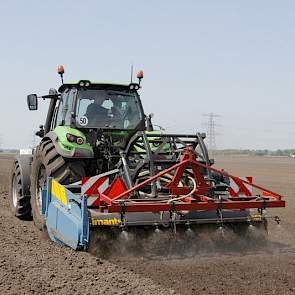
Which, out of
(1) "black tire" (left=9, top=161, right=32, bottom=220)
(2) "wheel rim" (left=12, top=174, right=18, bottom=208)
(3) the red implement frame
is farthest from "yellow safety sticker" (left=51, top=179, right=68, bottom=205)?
(2) "wheel rim" (left=12, top=174, right=18, bottom=208)

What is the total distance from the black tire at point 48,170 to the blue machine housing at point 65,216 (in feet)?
0.79

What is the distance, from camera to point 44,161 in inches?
249

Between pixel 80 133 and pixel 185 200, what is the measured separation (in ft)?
5.99

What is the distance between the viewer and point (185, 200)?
5.33m

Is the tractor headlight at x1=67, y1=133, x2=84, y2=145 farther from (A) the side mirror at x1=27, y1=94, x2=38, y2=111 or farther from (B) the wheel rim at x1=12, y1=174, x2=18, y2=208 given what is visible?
(B) the wheel rim at x1=12, y1=174, x2=18, y2=208

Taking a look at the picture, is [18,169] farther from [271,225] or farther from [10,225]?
[271,225]

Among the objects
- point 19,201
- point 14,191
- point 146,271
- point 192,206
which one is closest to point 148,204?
point 192,206

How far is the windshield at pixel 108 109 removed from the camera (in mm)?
6676

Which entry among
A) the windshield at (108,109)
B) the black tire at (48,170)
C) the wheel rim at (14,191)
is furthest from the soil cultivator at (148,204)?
the wheel rim at (14,191)

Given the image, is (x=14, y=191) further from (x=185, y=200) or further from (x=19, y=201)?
(x=185, y=200)

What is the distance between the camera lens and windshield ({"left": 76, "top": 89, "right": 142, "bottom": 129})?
6676mm

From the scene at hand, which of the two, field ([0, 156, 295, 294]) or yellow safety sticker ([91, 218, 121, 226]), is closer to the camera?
field ([0, 156, 295, 294])

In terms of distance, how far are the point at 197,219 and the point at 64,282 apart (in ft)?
5.75

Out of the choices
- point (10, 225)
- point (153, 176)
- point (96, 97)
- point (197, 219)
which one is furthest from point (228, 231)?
point (10, 225)
